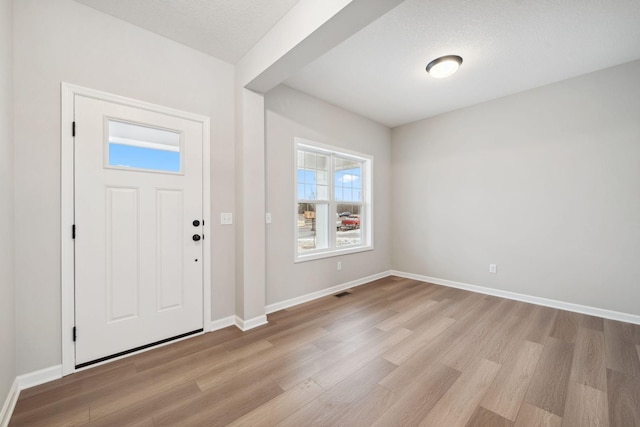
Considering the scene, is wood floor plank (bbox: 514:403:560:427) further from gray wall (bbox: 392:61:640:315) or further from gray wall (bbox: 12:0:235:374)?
gray wall (bbox: 12:0:235:374)

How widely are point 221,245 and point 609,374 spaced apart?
11.5 ft

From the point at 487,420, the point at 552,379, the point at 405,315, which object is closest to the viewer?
the point at 487,420

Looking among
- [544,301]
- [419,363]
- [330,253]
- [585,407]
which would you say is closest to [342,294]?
[330,253]

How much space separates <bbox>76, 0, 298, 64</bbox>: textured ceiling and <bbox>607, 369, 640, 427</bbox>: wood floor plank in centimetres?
357

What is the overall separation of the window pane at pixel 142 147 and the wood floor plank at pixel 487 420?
2997 mm

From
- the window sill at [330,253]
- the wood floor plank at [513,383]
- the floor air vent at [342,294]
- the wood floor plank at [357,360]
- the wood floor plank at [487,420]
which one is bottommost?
the wood floor plank at [487,420]

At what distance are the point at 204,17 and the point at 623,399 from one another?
421cm

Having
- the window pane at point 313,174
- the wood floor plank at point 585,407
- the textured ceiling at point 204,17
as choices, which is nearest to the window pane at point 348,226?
the window pane at point 313,174

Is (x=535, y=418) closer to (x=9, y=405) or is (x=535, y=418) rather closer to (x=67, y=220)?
(x=9, y=405)

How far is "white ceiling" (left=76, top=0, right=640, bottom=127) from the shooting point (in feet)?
6.61

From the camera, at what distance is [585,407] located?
5.15ft

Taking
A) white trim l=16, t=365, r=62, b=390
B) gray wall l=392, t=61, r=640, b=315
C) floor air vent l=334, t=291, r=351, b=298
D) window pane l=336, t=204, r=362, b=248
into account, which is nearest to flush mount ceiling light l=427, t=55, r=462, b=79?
gray wall l=392, t=61, r=640, b=315

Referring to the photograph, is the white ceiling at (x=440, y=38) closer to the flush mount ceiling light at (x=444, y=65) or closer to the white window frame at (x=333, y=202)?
the flush mount ceiling light at (x=444, y=65)

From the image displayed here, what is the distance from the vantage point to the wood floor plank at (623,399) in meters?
1.48
